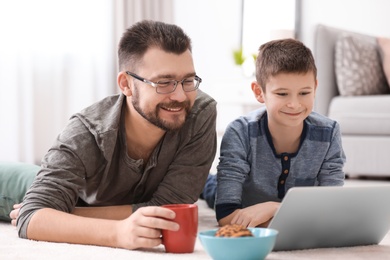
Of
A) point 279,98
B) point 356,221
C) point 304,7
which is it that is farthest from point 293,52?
point 304,7

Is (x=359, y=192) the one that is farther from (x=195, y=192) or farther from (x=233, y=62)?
(x=233, y=62)

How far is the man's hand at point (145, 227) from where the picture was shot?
4.71ft

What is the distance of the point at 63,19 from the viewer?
4.97 metres

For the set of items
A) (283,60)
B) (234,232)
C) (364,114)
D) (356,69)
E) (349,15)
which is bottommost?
(364,114)

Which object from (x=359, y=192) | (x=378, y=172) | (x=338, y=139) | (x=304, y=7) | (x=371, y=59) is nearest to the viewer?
(x=359, y=192)

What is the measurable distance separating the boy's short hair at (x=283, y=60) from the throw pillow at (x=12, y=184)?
815 millimetres

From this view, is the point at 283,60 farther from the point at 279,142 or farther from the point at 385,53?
the point at 385,53

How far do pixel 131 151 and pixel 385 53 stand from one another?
2725mm

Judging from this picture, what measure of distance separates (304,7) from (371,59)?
4.87 ft

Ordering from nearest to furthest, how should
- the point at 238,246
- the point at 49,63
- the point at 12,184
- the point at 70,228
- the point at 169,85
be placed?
the point at 238,246
the point at 70,228
the point at 169,85
the point at 12,184
the point at 49,63

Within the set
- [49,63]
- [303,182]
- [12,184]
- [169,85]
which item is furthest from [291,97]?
[49,63]

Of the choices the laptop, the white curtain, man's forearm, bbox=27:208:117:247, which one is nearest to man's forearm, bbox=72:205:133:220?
man's forearm, bbox=27:208:117:247

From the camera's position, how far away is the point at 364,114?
12.8ft

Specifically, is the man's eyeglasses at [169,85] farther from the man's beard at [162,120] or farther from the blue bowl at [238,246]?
the blue bowl at [238,246]
